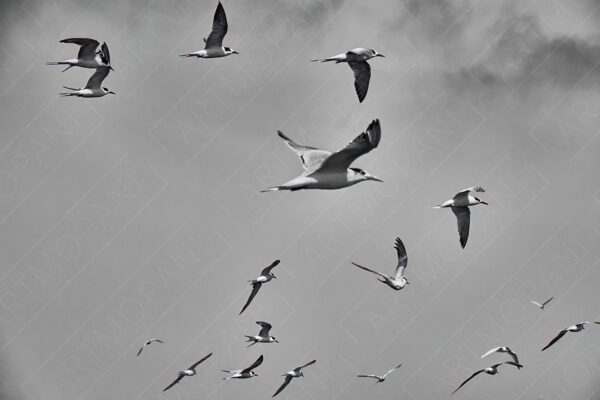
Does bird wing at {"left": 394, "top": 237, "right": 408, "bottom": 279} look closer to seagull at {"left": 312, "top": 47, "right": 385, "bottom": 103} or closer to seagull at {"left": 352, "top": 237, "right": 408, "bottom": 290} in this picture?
seagull at {"left": 352, "top": 237, "right": 408, "bottom": 290}

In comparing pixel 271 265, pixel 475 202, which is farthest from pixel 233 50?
pixel 475 202

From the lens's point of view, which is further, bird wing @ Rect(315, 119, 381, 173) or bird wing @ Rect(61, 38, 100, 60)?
bird wing @ Rect(61, 38, 100, 60)

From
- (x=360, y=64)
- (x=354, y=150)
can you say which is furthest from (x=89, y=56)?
(x=354, y=150)

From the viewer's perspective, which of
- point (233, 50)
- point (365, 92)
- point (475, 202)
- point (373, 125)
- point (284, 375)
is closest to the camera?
point (373, 125)

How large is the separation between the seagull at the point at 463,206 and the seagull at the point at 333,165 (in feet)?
41.5

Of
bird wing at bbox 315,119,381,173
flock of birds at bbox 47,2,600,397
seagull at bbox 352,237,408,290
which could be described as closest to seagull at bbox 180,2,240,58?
flock of birds at bbox 47,2,600,397

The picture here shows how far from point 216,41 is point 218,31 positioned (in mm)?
599

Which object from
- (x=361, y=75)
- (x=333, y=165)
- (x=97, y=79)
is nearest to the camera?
(x=333, y=165)

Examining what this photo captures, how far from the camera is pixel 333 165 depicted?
97.8 ft

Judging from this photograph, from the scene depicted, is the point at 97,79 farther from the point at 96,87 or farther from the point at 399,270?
the point at 399,270

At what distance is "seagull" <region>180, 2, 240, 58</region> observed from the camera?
44.1m

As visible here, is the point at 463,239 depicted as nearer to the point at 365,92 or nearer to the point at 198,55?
the point at 365,92

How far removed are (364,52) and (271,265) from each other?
37.6 ft

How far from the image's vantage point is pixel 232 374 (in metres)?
48.6
